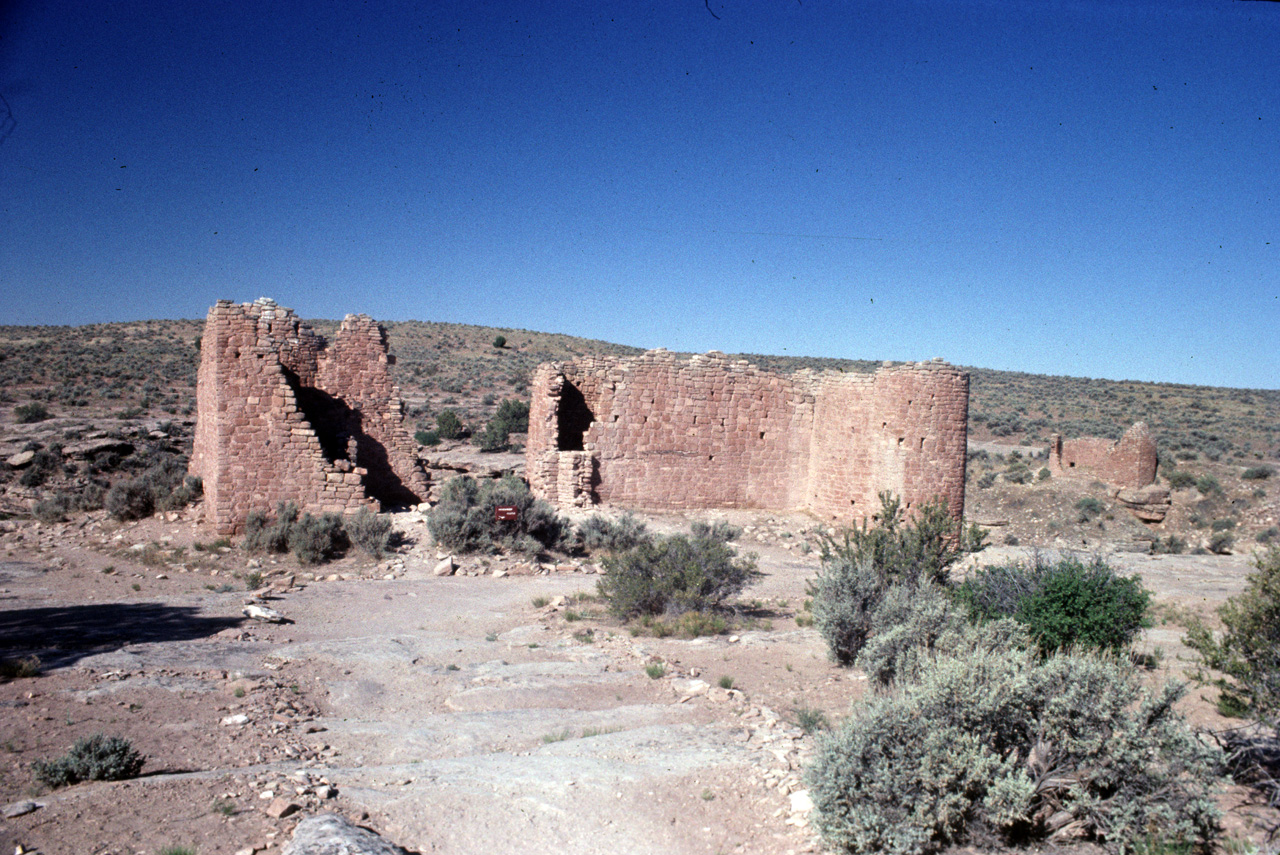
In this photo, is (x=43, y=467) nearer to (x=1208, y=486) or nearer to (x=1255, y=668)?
(x=1255, y=668)

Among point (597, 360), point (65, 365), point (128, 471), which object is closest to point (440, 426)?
point (128, 471)

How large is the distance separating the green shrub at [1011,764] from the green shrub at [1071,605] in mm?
2673

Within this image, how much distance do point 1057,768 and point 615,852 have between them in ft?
8.68

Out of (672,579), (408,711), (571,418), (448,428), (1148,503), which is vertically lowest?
(408,711)

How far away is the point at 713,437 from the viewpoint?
15.8 meters

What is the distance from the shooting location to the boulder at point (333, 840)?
11.3ft

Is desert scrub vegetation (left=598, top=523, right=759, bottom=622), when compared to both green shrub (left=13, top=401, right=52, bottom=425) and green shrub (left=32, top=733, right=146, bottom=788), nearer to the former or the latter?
green shrub (left=32, top=733, right=146, bottom=788)

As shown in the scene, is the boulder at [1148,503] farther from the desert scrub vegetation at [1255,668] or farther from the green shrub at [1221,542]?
the desert scrub vegetation at [1255,668]

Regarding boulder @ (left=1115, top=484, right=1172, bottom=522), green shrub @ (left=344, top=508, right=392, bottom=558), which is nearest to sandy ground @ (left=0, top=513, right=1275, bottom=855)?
green shrub @ (left=344, top=508, right=392, bottom=558)

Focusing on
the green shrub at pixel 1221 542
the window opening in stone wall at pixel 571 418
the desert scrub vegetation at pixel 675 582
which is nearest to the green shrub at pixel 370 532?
the desert scrub vegetation at pixel 675 582

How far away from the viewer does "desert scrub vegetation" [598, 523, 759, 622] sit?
29.2 ft

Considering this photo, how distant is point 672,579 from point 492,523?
4.41 metres

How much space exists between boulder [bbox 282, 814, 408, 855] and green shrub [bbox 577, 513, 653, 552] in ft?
29.7

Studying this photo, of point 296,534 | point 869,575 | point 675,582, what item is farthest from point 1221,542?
point 296,534
